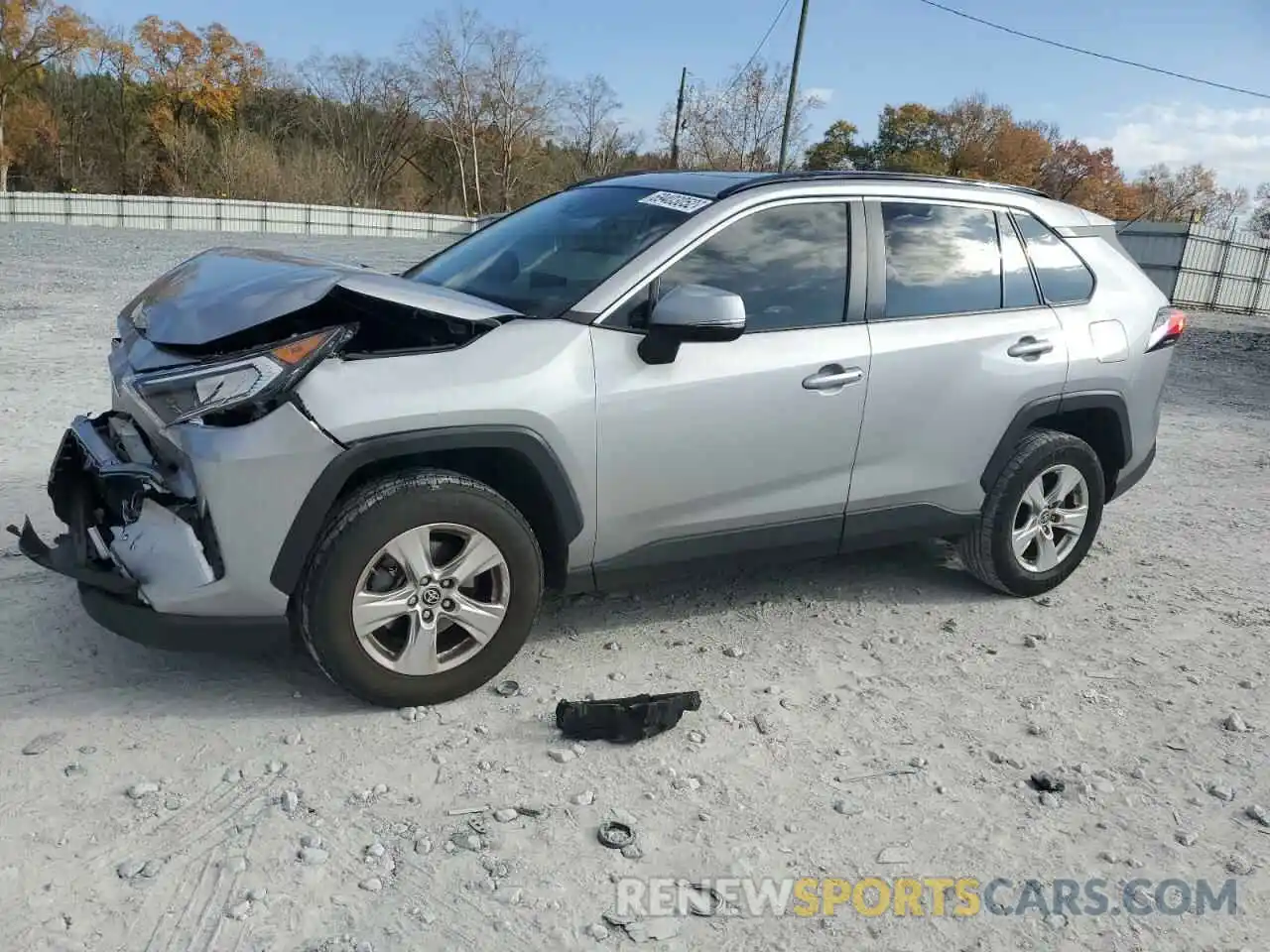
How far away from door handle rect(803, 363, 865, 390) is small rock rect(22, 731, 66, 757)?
8.98 feet

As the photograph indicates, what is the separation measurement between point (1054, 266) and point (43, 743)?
4.39 meters

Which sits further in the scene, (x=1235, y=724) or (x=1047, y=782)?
(x=1235, y=724)

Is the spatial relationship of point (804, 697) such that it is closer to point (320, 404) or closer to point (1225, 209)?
point (320, 404)

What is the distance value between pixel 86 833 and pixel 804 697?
90.5 inches

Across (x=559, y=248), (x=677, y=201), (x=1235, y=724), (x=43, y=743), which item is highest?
(x=677, y=201)

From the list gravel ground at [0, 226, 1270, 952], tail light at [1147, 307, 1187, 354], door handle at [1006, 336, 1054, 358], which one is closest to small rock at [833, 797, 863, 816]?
gravel ground at [0, 226, 1270, 952]

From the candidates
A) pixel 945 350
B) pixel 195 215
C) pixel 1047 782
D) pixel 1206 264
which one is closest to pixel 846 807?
pixel 1047 782

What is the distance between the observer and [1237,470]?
7.49 metres

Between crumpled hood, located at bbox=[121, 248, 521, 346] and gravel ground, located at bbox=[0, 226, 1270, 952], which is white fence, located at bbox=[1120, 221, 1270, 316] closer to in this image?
gravel ground, located at bbox=[0, 226, 1270, 952]

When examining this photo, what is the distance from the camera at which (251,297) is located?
319 centimetres

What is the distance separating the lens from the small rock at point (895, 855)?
2756mm

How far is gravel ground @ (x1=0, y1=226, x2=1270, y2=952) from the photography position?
2.47m

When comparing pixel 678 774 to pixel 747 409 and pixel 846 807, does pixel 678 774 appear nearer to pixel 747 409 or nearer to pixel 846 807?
pixel 846 807

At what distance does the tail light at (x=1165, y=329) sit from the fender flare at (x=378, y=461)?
10.2 ft
